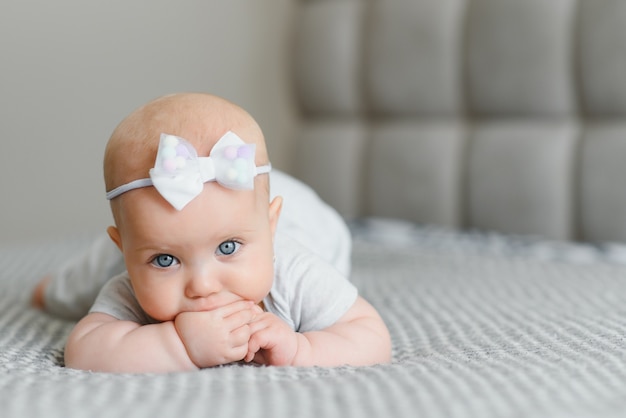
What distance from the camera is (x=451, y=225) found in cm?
216

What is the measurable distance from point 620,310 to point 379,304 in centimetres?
37

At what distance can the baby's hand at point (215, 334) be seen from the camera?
855 mm

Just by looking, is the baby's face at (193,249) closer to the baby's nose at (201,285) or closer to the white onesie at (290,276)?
the baby's nose at (201,285)

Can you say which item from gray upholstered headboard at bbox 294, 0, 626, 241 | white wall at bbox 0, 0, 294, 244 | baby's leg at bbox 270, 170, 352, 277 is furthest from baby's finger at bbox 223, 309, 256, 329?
white wall at bbox 0, 0, 294, 244

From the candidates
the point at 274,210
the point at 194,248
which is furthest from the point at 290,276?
the point at 194,248

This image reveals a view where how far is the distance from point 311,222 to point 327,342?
46cm

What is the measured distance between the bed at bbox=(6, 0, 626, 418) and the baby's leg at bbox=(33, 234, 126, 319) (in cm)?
4

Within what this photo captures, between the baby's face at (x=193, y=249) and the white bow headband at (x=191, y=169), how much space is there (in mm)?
11

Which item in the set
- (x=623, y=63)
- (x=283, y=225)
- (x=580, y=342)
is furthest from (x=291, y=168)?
(x=580, y=342)

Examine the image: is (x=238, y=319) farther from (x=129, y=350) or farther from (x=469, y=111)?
(x=469, y=111)

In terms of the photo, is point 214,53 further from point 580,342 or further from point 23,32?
point 580,342

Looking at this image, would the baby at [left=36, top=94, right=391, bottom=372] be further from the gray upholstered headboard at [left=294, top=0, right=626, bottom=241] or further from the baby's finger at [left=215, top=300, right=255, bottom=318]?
the gray upholstered headboard at [left=294, top=0, right=626, bottom=241]

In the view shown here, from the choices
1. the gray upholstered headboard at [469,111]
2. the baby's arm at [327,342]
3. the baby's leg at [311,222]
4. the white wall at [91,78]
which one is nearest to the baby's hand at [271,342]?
the baby's arm at [327,342]

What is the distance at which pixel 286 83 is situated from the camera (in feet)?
8.88
